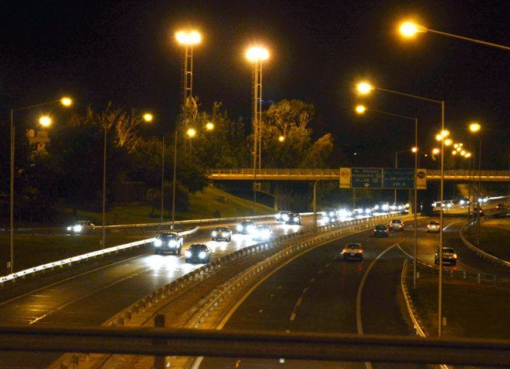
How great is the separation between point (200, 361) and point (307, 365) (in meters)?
2.99

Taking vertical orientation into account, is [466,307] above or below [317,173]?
below

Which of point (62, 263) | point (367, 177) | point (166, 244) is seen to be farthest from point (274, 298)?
point (367, 177)

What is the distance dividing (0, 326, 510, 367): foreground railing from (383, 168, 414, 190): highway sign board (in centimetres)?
5155

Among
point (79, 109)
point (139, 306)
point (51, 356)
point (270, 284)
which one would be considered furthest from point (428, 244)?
point (79, 109)

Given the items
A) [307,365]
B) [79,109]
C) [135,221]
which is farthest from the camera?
[79,109]

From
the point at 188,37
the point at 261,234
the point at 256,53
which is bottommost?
the point at 261,234

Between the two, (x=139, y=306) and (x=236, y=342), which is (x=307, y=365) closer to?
(x=139, y=306)

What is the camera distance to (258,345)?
4.81 m

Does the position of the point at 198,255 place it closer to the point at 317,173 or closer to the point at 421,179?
the point at 421,179

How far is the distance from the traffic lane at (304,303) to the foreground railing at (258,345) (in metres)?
12.4

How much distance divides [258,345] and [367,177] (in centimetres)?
5460

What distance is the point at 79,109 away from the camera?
13988 cm

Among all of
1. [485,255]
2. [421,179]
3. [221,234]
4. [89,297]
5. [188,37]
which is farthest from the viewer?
[188,37]

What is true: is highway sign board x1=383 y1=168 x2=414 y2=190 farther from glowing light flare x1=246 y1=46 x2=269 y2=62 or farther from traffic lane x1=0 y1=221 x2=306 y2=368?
glowing light flare x1=246 y1=46 x2=269 y2=62
